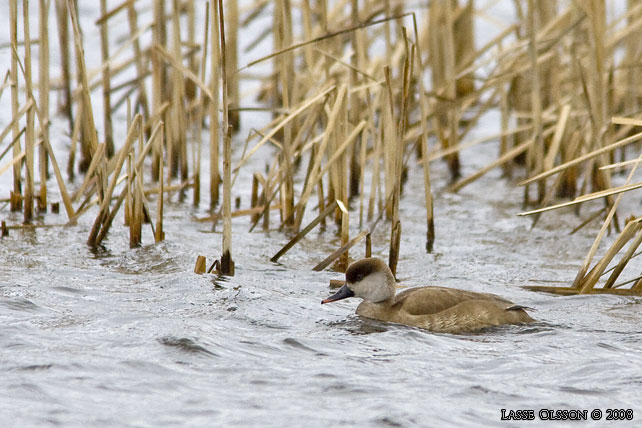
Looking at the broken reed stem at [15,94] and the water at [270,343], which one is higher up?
the broken reed stem at [15,94]

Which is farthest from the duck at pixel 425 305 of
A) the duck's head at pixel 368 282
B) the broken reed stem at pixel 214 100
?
the broken reed stem at pixel 214 100

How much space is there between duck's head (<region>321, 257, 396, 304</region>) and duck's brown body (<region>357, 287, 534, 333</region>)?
0.17 meters

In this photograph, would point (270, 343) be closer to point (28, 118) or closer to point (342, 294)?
point (342, 294)

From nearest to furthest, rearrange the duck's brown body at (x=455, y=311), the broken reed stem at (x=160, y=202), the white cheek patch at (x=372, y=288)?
the duck's brown body at (x=455, y=311)
the white cheek patch at (x=372, y=288)
the broken reed stem at (x=160, y=202)

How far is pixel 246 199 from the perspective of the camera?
29.1 ft

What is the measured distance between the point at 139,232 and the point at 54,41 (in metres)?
8.53

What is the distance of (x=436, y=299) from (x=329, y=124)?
1.93 m

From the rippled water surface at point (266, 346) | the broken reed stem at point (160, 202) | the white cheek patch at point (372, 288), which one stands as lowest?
the rippled water surface at point (266, 346)

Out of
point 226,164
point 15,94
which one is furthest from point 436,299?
point 15,94

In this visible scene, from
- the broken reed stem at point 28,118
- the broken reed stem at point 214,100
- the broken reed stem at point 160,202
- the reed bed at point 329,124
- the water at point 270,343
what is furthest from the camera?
the broken reed stem at point 28,118

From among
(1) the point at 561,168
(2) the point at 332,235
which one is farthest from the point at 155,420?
(2) the point at 332,235

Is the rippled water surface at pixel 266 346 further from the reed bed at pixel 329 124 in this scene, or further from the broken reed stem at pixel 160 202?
the reed bed at pixel 329 124

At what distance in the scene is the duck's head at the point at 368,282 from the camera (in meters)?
5.68

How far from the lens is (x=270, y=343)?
16.3ft
